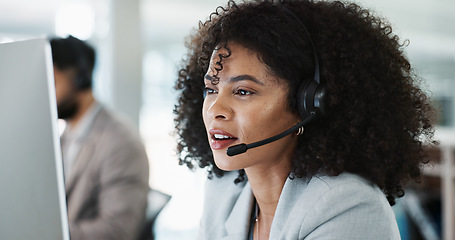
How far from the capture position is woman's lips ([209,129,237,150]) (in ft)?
3.27

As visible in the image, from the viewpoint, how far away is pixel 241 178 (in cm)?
126

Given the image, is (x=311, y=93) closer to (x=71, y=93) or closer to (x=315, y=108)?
(x=315, y=108)

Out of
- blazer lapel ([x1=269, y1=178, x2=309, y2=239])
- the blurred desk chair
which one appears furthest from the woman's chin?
the blurred desk chair

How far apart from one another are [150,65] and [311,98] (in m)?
2.35

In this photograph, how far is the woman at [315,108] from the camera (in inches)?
38.1

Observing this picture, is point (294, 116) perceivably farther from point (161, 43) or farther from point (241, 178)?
point (161, 43)

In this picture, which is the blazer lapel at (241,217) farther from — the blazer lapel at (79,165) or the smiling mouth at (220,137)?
the blazer lapel at (79,165)

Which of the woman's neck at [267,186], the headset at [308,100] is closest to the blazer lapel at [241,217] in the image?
the woman's neck at [267,186]

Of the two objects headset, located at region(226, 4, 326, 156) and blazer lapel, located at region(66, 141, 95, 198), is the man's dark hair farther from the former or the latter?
headset, located at region(226, 4, 326, 156)

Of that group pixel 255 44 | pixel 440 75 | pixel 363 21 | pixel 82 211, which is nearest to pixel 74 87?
pixel 82 211

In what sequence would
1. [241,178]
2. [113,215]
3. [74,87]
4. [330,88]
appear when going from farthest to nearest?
1. [74,87]
2. [113,215]
3. [241,178]
4. [330,88]

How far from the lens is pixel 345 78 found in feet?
3.28

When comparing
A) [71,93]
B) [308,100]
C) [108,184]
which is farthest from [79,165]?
[308,100]

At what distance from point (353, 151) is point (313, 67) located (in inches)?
8.9
